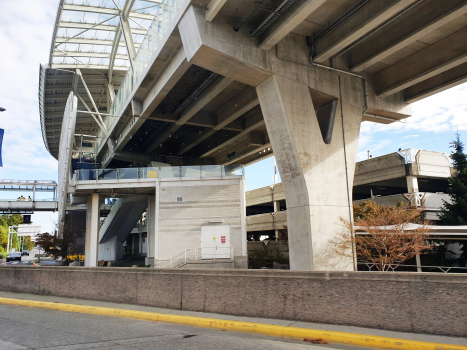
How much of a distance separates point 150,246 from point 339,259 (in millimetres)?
20350

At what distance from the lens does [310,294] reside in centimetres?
721

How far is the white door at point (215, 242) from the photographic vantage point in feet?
89.6

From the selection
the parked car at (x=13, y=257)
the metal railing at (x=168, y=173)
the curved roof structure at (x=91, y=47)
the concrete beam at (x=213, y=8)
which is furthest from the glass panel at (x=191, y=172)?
the parked car at (x=13, y=257)

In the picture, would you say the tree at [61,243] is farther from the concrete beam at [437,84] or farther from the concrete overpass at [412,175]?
the concrete beam at [437,84]

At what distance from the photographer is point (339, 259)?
60.1 feet

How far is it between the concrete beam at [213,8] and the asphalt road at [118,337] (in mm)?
12272

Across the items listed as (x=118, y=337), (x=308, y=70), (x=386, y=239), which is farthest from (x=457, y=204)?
(x=118, y=337)

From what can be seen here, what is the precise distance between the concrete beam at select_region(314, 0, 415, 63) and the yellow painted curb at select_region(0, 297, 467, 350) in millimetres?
12584

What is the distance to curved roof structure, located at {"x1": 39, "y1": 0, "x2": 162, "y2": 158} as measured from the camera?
28.7 meters

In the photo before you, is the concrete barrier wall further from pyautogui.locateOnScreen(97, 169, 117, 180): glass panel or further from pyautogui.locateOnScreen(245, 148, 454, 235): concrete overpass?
pyautogui.locateOnScreen(97, 169, 117, 180): glass panel

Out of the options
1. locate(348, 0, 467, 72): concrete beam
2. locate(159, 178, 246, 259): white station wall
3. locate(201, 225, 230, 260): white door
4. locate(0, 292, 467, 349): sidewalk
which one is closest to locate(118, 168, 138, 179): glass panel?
locate(159, 178, 246, 259): white station wall

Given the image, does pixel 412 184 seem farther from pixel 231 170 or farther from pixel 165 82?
pixel 165 82

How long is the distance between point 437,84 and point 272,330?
20.7 metres

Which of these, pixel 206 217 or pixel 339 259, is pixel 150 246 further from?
pixel 339 259
